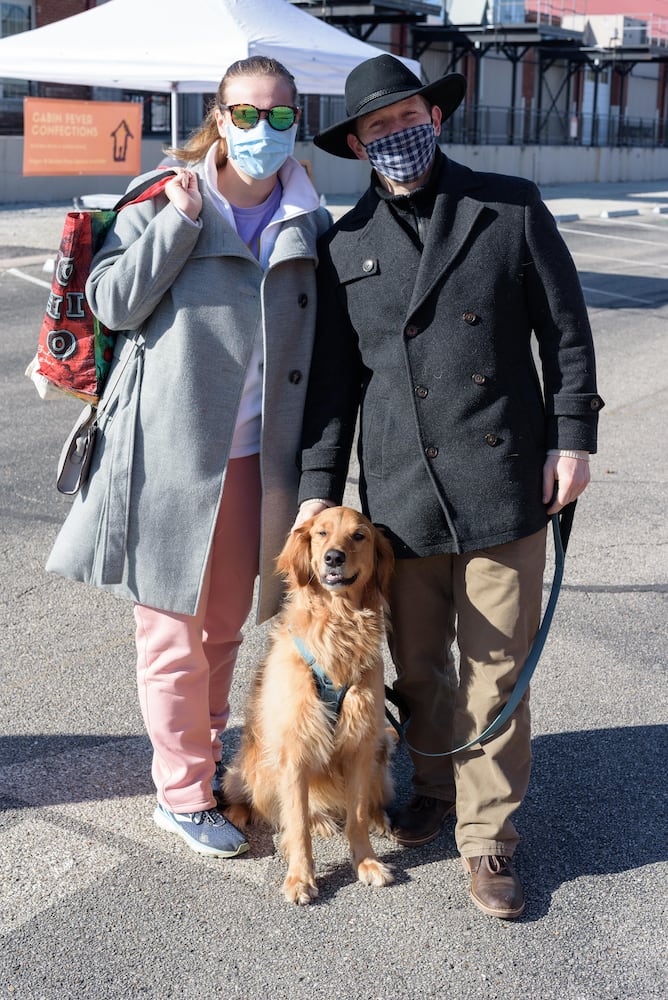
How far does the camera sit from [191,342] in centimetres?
300

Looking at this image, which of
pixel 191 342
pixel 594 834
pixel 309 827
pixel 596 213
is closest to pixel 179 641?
pixel 309 827

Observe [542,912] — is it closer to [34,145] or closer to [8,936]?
[8,936]

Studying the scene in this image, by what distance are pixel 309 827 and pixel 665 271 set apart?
1650 centimetres

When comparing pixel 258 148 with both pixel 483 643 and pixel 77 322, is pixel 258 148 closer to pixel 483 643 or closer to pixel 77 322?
pixel 77 322

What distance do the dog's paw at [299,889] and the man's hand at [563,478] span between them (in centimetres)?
128

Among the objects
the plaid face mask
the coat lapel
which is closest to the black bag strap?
the plaid face mask

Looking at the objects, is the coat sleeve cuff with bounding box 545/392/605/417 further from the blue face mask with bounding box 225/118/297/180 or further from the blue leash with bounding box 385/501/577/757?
the blue face mask with bounding box 225/118/297/180

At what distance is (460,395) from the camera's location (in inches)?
119

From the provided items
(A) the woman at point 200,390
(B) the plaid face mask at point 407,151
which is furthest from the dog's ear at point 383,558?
(B) the plaid face mask at point 407,151

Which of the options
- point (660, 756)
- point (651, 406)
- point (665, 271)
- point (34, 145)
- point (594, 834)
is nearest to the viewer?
point (594, 834)

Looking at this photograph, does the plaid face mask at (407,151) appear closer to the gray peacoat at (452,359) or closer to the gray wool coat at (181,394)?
the gray peacoat at (452,359)

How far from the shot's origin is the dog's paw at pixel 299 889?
311 centimetres

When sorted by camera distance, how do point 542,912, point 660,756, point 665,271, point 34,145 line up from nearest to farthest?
point 542,912, point 660,756, point 34,145, point 665,271

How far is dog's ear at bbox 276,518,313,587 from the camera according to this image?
311cm
